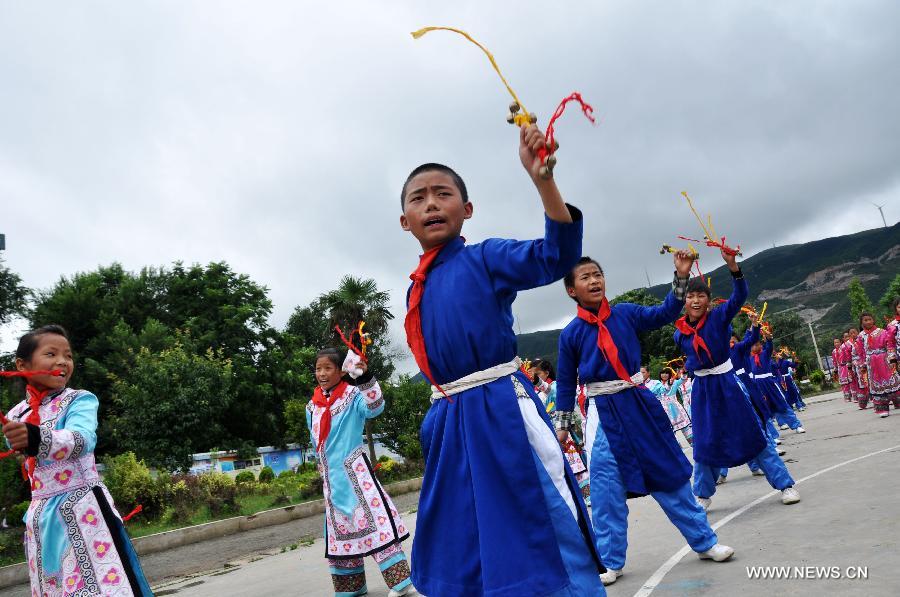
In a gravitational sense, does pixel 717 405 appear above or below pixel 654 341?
below

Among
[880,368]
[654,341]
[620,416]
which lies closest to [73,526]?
[620,416]

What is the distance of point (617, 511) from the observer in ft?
14.7

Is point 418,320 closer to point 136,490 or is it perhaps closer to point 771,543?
point 771,543

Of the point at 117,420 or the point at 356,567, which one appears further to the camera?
the point at 117,420

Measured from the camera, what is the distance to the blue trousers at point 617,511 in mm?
4242

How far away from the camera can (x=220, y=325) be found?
38062 mm

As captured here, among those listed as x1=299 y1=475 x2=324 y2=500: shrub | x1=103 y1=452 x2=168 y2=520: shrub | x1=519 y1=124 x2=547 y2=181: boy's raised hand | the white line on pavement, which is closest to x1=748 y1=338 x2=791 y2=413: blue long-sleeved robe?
the white line on pavement

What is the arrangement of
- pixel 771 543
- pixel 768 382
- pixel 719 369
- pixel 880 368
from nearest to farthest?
pixel 771 543, pixel 719 369, pixel 768 382, pixel 880 368

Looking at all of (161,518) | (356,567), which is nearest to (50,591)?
(356,567)

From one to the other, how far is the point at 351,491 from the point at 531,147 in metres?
4.08

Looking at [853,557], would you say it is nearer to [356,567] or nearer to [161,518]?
[356,567]

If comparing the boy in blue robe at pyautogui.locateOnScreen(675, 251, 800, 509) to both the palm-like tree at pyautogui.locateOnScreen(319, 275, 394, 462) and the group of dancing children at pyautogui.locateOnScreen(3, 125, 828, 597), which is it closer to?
the group of dancing children at pyautogui.locateOnScreen(3, 125, 828, 597)

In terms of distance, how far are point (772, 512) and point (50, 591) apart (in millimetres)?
5195

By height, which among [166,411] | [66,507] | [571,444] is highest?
[166,411]
